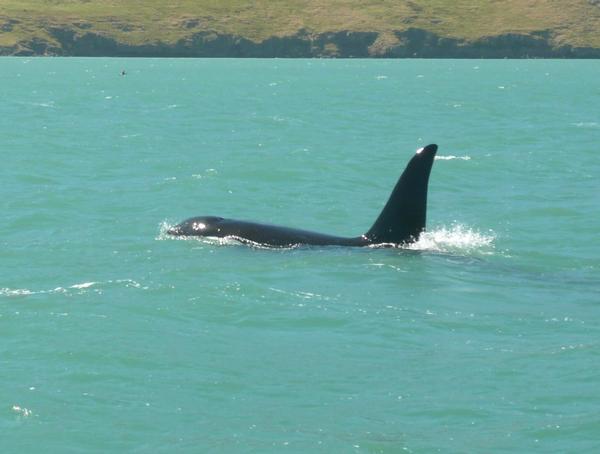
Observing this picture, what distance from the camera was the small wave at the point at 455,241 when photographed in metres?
36.6

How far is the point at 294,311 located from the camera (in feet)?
93.0

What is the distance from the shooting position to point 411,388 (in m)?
22.6

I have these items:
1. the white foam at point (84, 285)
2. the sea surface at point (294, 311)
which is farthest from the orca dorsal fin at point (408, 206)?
the white foam at point (84, 285)

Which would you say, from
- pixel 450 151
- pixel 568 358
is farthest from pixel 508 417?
pixel 450 151

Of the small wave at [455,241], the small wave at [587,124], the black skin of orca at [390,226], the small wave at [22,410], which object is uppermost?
the black skin of orca at [390,226]

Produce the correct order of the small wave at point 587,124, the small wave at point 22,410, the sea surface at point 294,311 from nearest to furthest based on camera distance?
the sea surface at point 294,311
the small wave at point 22,410
the small wave at point 587,124

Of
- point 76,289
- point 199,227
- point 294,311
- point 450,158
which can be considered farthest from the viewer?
point 450,158

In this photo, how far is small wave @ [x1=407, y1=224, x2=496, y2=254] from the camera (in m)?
36.6

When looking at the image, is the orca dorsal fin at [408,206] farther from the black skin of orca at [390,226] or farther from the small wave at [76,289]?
the small wave at [76,289]

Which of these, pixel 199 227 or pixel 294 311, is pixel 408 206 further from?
pixel 294 311

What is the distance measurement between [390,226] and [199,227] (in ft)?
18.4

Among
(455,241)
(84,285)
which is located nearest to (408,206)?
(455,241)

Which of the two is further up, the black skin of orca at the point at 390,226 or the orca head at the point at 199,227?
the black skin of orca at the point at 390,226

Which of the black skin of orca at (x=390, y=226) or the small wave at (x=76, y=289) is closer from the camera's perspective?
the small wave at (x=76, y=289)
